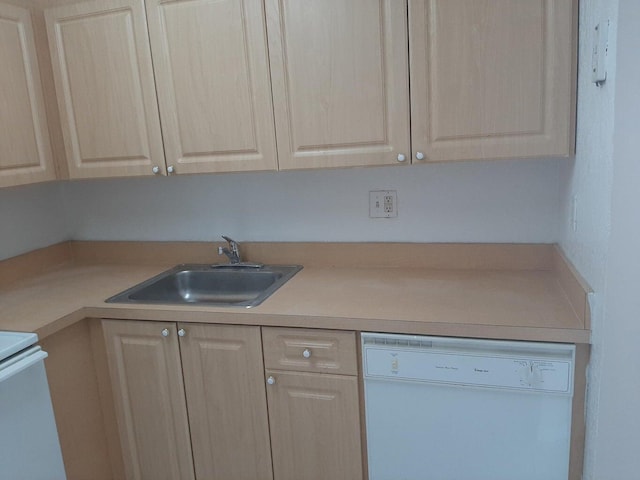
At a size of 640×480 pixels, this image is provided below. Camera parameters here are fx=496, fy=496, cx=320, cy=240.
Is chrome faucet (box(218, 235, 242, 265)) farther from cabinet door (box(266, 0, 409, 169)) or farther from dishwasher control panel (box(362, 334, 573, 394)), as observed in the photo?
dishwasher control panel (box(362, 334, 573, 394))

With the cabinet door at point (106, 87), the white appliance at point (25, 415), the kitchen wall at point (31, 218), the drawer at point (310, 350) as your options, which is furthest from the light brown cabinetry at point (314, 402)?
the kitchen wall at point (31, 218)

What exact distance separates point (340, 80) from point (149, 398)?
132cm

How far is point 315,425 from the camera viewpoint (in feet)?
5.39

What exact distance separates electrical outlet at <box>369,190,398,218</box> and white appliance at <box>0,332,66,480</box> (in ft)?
4.18

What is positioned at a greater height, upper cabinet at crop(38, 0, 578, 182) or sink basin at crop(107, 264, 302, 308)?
upper cabinet at crop(38, 0, 578, 182)

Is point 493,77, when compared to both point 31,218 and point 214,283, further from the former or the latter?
point 31,218

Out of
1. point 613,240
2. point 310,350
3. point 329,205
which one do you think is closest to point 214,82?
point 329,205

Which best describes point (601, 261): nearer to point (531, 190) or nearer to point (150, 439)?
point (531, 190)

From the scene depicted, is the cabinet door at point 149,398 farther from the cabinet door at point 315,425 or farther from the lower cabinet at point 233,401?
the cabinet door at point 315,425

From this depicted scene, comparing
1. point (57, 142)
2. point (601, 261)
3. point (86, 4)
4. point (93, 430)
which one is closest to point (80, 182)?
point (57, 142)

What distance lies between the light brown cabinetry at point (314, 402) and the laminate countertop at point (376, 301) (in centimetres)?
7

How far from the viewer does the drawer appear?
157cm

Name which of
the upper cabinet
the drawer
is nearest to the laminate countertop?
the drawer

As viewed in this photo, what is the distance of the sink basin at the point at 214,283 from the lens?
2088 millimetres
